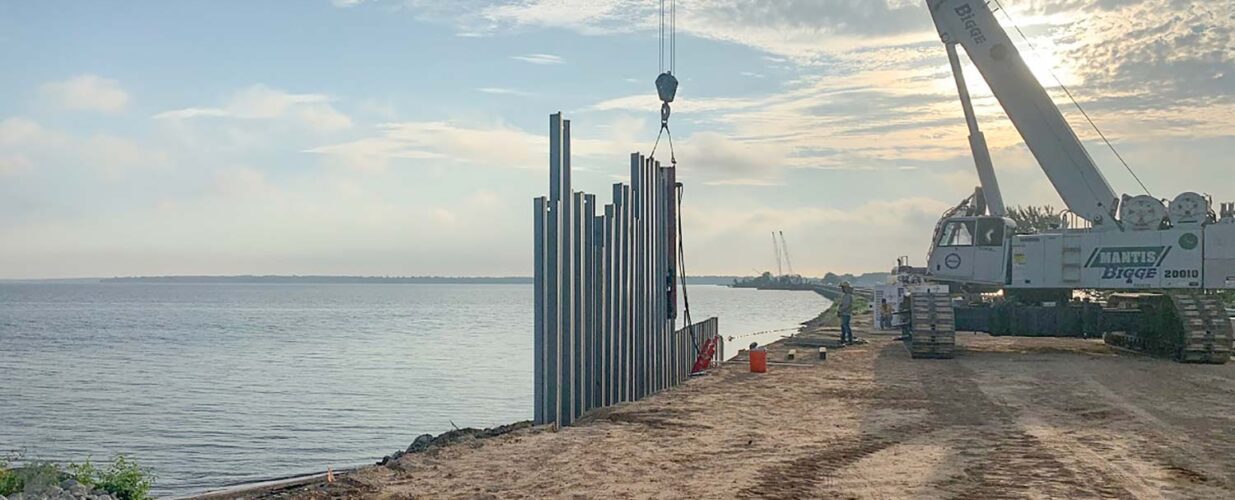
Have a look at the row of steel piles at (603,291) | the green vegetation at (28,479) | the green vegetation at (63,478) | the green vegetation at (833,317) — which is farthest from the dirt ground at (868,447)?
the green vegetation at (833,317)

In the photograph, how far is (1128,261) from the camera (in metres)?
20.8

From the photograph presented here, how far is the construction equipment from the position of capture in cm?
2028

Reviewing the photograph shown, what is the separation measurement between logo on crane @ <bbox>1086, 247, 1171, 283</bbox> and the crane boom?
709 mm

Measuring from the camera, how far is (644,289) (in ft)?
59.8

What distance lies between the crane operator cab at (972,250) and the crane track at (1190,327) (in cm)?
296

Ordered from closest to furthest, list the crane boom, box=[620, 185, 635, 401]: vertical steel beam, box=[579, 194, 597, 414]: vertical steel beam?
1. box=[579, 194, 597, 414]: vertical steel beam
2. box=[620, 185, 635, 401]: vertical steel beam
3. the crane boom

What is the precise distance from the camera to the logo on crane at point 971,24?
23033mm

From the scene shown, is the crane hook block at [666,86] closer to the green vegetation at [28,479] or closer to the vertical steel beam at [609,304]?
the vertical steel beam at [609,304]

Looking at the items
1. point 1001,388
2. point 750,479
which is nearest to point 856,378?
point 1001,388

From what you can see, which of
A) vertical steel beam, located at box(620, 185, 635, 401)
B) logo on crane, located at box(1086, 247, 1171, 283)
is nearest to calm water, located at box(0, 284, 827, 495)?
vertical steel beam, located at box(620, 185, 635, 401)

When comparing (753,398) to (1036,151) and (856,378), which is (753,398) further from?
(1036,151)

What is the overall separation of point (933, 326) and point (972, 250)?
2852 mm

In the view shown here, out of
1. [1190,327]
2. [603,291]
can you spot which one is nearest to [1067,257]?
[1190,327]

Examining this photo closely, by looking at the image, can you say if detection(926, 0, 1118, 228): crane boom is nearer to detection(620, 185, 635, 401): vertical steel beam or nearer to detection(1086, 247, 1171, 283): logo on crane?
detection(1086, 247, 1171, 283): logo on crane
